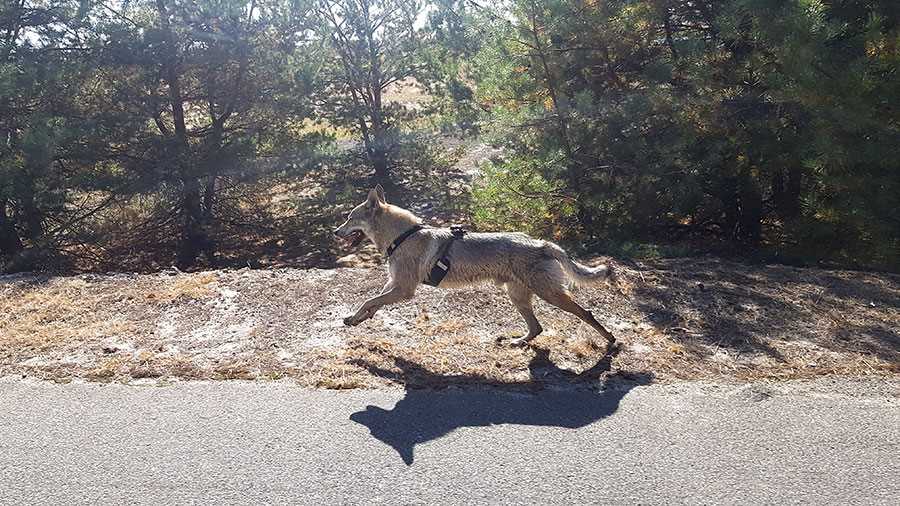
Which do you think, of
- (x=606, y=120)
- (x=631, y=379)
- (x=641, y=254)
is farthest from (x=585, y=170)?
(x=631, y=379)

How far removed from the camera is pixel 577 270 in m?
6.15

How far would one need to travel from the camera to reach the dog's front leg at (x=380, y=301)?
613 cm

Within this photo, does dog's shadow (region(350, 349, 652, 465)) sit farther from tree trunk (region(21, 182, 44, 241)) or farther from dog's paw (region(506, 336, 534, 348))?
tree trunk (region(21, 182, 44, 241))

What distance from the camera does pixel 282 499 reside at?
3.68 m

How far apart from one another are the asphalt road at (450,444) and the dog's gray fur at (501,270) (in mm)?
1128

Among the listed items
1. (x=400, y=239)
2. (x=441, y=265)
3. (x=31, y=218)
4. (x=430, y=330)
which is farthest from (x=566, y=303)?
(x=31, y=218)

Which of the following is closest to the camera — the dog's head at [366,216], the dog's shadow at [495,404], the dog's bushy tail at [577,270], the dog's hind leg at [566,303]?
the dog's shadow at [495,404]

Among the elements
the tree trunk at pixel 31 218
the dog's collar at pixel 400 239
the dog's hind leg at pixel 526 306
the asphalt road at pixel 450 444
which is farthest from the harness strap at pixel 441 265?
the tree trunk at pixel 31 218

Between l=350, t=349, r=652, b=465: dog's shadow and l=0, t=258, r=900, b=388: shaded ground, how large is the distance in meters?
0.05

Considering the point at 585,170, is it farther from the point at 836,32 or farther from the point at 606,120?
the point at 836,32

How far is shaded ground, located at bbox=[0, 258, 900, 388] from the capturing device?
5.44m

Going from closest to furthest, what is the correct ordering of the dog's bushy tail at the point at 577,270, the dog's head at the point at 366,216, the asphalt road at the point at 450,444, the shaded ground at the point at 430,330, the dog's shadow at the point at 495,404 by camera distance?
the asphalt road at the point at 450,444 → the dog's shadow at the point at 495,404 → the shaded ground at the point at 430,330 → the dog's bushy tail at the point at 577,270 → the dog's head at the point at 366,216

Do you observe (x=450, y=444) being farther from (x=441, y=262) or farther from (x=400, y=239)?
(x=400, y=239)

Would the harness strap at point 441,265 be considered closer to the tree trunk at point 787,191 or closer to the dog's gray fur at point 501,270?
the dog's gray fur at point 501,270
